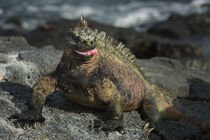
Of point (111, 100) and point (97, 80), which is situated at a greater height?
point (97, 80)

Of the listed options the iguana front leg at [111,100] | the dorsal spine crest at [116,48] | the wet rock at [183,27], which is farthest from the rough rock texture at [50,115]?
the wet rock at [183,27]

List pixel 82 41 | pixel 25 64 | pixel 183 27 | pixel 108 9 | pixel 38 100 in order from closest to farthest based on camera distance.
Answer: pixel 82 41 → pixel 38 100 → pixel 25 64 → pixel 183 27 → pixel 108 9

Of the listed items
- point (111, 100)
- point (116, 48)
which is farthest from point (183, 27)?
point (111, 100)

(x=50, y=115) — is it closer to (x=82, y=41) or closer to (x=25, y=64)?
(x=82, y=41)

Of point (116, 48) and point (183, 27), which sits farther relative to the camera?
point (183, 27)

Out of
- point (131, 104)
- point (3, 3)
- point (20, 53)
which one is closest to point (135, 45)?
point (20, 53)

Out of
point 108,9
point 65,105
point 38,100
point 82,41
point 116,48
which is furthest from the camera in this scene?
point 108,9

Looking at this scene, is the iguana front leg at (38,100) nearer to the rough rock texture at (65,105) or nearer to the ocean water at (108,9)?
the rough rock texture at (65,105)

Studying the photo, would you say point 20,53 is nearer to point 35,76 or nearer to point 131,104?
point 35,76
